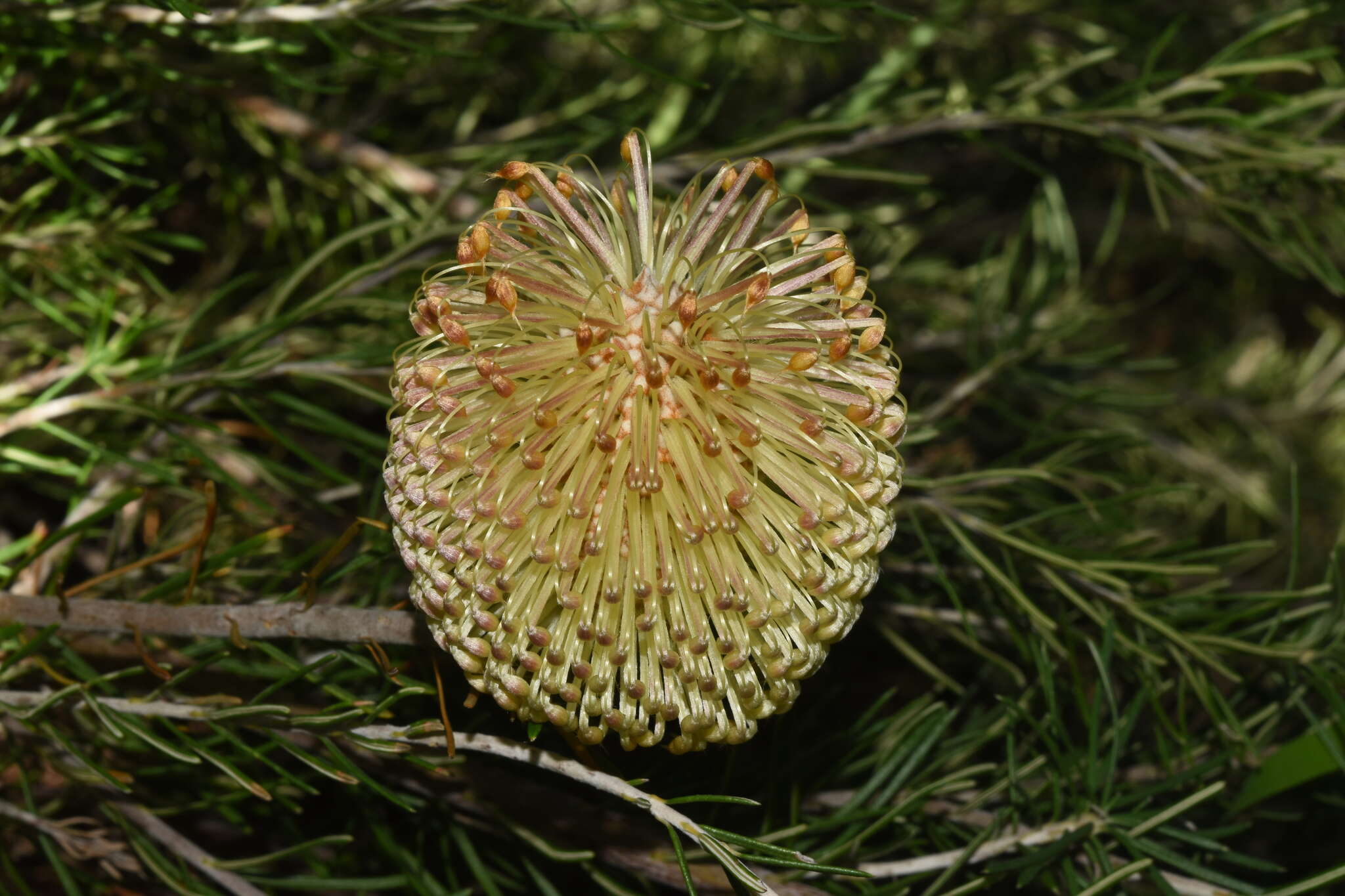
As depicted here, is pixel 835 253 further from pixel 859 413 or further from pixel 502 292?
pixel 502 292

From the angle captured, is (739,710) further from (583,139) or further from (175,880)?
(583,139)

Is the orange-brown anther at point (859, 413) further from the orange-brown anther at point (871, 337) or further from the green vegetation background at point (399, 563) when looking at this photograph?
the green vegetation background at point (399, 563)

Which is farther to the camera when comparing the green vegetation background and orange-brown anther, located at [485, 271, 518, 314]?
the green vegetation background

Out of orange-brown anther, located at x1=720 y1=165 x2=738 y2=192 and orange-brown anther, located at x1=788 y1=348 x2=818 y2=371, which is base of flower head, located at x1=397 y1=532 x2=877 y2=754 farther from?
orange-brown anther, located at x1=720 y1=165 x2=738 y2=192

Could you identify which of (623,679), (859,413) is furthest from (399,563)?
(859,413)

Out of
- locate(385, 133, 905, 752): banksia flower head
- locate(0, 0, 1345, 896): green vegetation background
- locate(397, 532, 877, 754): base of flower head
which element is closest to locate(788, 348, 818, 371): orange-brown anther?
locate(385, 133, 905, 752): banksia flower head

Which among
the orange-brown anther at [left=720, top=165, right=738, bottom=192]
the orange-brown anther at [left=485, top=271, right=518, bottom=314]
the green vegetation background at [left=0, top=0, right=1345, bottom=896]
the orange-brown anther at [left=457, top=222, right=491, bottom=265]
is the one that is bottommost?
the green vegetation background at [left=0, top=0, right=1345, bottom=896]
